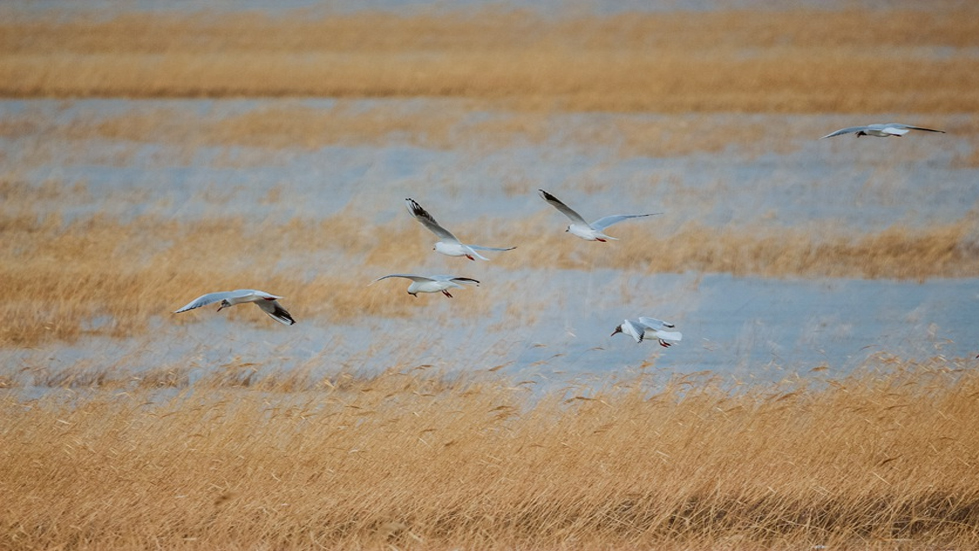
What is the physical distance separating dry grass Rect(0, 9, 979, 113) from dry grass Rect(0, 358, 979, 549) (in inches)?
830

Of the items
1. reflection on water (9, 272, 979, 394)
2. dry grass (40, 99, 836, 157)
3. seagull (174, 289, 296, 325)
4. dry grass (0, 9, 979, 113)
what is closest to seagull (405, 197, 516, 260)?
seagull (174, 289, 296, 325)

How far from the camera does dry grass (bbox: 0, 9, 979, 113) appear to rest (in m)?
32.6

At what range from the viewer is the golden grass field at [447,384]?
953 centimetres

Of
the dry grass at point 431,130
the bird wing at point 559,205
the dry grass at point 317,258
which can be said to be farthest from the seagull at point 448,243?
the dry grass at point 431,130

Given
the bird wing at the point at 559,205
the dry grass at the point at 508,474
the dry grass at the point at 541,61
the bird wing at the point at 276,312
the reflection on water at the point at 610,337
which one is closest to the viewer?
the bird wing at the point at 559,205

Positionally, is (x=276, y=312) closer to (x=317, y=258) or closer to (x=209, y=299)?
(x=209, y=299)

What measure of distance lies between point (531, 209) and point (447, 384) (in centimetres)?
1016

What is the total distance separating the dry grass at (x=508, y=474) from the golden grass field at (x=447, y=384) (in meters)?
0.03

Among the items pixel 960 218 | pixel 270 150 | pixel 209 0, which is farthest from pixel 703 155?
pixel 209 0

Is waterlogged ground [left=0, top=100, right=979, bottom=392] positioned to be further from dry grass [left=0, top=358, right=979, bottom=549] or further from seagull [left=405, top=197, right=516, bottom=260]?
seagull [left=405, top=197, right=516, bottom=260]

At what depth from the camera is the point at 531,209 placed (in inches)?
892

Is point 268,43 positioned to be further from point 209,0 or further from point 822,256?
point 822,256

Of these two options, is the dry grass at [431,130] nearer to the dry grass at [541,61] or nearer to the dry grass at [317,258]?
the dry grass at [541,61]

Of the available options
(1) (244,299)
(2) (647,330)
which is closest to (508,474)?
(2) (647,330)
